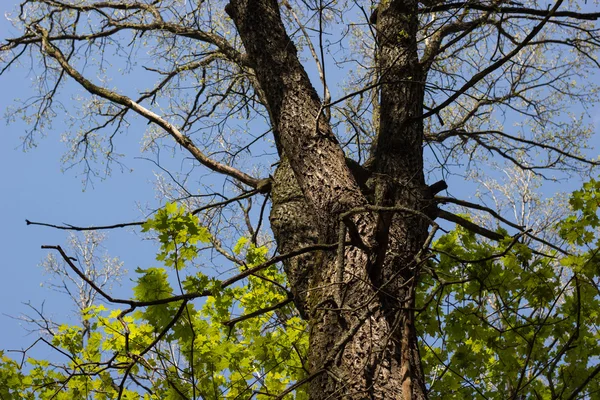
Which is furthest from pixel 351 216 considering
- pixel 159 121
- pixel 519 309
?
pixel 159 121

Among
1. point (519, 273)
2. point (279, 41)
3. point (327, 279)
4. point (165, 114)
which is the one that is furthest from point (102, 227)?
point (165, 114)

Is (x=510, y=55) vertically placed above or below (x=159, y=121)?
below

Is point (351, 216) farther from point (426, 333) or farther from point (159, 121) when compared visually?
point (159, 121)

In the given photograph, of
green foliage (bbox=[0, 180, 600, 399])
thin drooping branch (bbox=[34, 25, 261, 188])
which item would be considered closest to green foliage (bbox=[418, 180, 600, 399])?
green foliage (bbox=[0, 180, 600, 399])

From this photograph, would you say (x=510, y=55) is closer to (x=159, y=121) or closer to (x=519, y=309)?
(x=519, y=309)

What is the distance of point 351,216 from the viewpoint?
3.12 metres

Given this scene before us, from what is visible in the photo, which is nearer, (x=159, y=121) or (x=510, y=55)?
(x=510, y=55)

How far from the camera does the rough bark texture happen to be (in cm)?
271

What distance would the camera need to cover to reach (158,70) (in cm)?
672

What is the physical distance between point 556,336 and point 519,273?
433 millimetres

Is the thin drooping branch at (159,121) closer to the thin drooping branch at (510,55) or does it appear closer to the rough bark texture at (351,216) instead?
the rough bark texture at (351,216)

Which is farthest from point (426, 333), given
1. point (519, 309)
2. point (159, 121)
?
point (159, 121)

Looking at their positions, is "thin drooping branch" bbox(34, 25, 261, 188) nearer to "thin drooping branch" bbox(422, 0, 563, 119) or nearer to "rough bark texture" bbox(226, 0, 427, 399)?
"rough bark texture" bbox(226, 0, 427, 399)

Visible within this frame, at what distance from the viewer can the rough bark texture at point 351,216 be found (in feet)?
8.90
